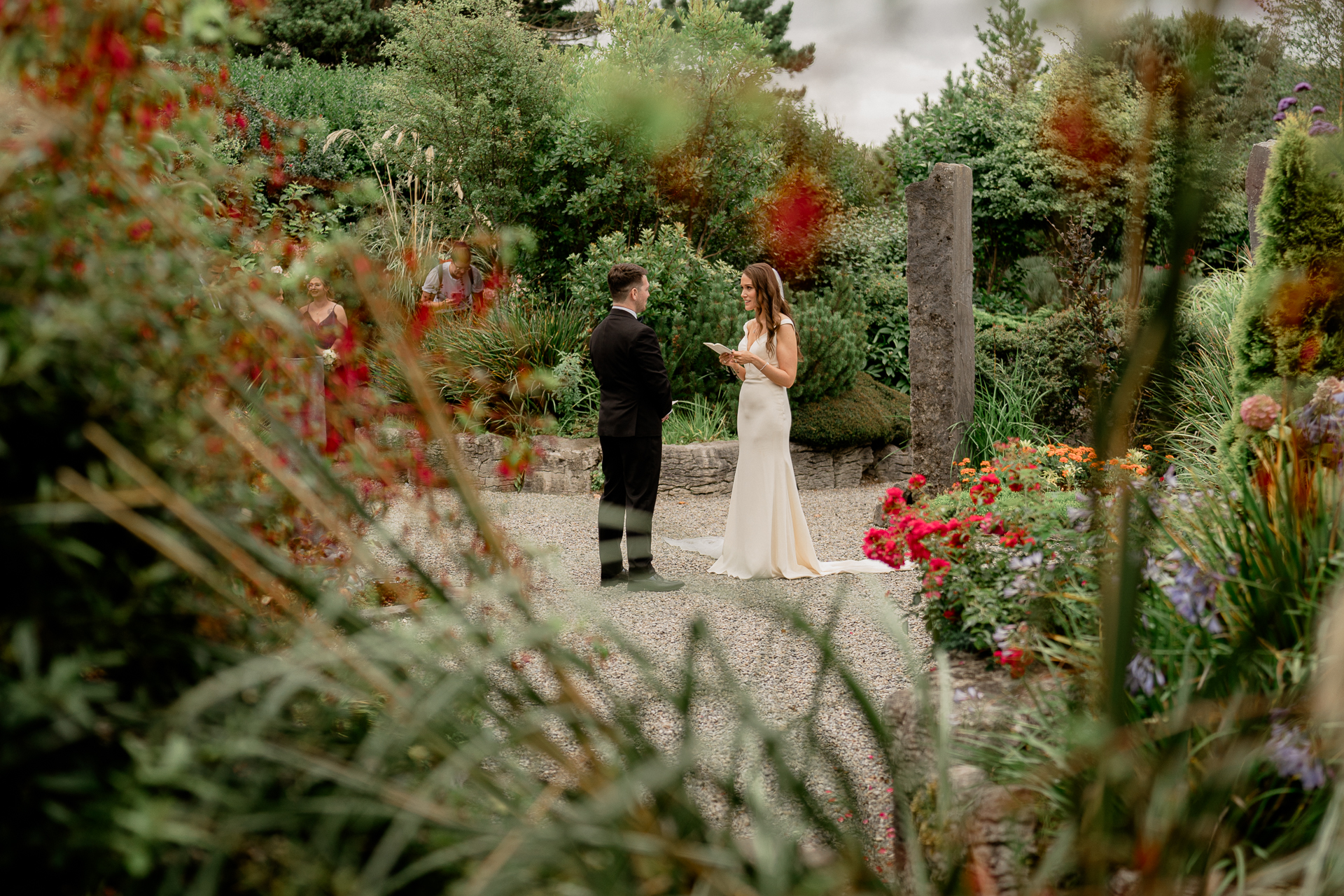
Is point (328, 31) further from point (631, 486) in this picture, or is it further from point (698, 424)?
point (631, 486)

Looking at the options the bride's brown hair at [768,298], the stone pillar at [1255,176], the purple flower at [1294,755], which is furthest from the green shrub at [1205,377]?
the purple flower at [1294,755]

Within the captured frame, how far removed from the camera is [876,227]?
12.9 metres

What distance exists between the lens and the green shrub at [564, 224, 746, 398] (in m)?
9.38

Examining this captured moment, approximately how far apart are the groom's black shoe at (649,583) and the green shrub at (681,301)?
368 centimetres

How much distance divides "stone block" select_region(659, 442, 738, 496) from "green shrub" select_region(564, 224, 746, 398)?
914mm

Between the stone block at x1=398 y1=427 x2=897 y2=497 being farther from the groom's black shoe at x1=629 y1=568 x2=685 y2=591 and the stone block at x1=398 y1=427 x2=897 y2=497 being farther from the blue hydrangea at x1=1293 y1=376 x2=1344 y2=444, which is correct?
the blue hydrangea at x1=1293 y1=376 x2=1344 y2=444

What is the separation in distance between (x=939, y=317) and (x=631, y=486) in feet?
8.76

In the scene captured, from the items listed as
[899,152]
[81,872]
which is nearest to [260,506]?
[81,872]

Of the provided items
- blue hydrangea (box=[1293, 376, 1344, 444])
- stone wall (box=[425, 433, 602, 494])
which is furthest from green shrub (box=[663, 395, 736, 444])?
blue hydrangea (box=[1293, 376, 1344, 444])

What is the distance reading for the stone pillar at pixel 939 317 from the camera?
22.2 feet

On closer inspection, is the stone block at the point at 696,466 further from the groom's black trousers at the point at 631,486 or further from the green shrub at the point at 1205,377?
the green shrub at the point at 1205,377

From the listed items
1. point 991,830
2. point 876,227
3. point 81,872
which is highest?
point 876,227

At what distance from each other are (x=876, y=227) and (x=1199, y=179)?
42.2 ft

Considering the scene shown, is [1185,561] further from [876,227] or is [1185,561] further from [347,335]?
[876,227]
